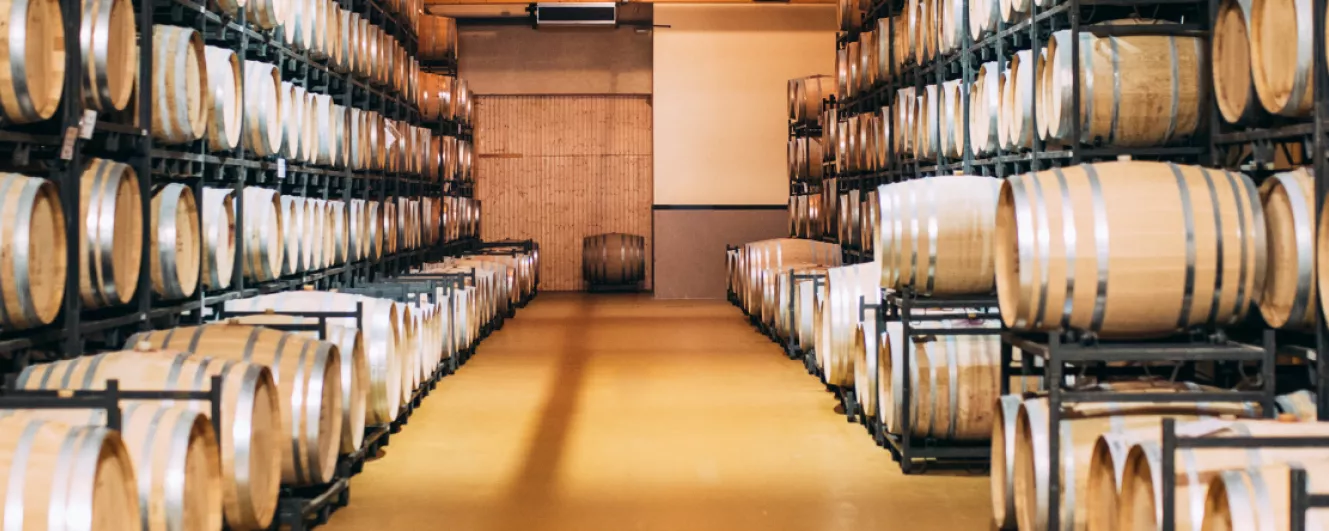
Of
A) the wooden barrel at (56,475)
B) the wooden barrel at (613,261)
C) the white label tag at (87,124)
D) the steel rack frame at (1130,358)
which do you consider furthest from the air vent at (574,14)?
the wooden barrel at (56,475)

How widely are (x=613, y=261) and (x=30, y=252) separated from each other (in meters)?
17.8

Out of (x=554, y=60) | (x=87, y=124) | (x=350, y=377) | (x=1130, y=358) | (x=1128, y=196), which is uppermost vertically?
(x=554, y=60)

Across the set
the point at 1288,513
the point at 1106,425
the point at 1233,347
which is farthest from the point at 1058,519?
the point at 1288,513

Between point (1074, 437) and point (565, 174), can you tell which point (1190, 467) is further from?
point (565, 174)

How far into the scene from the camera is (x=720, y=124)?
2241cm

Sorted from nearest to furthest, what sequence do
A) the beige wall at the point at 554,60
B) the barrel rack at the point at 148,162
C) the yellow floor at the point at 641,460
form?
the barrel rack at the point at 148,162 → the yellow floor at the point at 641,460 → the beige wall at the point at 554,60

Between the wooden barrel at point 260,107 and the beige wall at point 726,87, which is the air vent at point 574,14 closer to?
the beige wall at point 726,87

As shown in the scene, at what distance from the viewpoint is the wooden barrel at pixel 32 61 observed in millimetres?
5047

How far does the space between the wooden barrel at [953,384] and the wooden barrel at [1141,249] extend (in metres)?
2.12

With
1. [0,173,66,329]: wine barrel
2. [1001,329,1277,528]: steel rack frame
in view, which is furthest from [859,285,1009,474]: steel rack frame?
[0,173,66,329]: wine barrel

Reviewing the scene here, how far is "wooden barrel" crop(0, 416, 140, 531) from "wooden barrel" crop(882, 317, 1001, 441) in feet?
14.9

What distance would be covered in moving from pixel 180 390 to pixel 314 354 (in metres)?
1.25

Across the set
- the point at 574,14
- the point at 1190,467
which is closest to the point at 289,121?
the point at 1190,467

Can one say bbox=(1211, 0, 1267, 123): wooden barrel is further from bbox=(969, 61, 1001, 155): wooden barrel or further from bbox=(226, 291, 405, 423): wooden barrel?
bbox=(226, 291, 405, 423): wooden barrel
